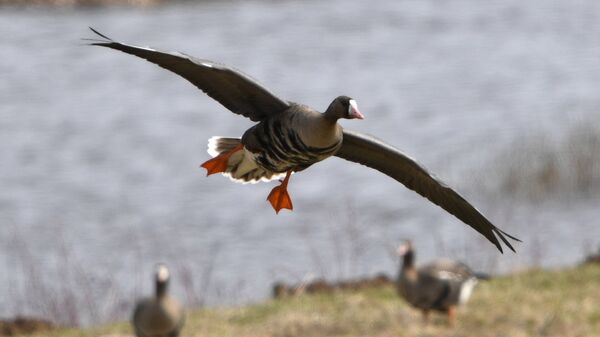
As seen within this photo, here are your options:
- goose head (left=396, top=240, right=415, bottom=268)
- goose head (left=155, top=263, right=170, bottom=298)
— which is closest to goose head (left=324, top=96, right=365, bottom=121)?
goose head (left=155, top=263, right=170, bottom=298)

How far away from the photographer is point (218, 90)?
7.36 metres

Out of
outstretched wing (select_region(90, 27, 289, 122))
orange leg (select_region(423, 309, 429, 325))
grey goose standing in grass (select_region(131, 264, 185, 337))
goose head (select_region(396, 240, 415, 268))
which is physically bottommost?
grey goose standing in grass (select_region(131, 264, 185, 337))

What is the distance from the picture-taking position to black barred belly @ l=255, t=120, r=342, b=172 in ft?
20.8

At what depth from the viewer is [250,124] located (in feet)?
100

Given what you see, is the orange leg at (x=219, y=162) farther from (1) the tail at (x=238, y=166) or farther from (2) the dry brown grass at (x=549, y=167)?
(2) the dry brown grass at (x=549, y=167)

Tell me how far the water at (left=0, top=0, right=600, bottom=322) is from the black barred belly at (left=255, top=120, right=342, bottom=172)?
447 inches

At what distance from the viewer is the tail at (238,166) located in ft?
26.2

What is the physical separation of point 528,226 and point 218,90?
651 inches

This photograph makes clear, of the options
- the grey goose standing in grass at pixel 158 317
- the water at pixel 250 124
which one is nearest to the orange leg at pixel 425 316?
the grey goose standing in grass at pixel 158 317

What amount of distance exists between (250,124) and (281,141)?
24027 mm

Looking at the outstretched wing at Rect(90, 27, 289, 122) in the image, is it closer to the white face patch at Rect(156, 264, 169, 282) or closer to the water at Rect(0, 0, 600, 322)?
the white face patch at Rect(156, 264, 169, 282)

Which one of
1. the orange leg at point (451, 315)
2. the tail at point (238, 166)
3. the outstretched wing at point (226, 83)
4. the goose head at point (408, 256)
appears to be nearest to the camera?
the outstretched wing at point (226, 83)

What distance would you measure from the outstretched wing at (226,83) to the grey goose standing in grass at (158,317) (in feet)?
22.6

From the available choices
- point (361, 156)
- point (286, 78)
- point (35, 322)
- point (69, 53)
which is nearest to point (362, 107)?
point (286, 78)
